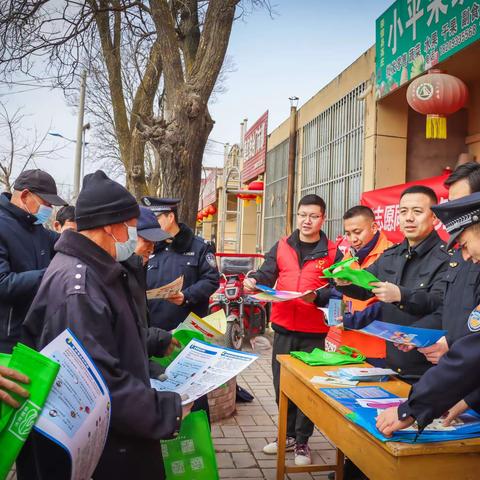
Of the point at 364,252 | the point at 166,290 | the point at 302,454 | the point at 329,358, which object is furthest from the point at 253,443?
the point at 364,252

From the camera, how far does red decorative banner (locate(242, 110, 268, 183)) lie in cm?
1225

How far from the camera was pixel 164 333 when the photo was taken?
240 cm

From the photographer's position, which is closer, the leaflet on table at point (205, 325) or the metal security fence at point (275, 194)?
the leaflet on table at point (205, 325)

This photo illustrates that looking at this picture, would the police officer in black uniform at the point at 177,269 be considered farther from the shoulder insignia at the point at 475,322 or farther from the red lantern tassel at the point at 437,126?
the red lantern tassel at the point at 437,126

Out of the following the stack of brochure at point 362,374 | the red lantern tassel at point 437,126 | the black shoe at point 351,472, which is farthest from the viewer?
the red lantern tassel at point 437,126

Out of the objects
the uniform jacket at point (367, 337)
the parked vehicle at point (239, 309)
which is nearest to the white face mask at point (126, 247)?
the uniform jacket at point (367, 337)

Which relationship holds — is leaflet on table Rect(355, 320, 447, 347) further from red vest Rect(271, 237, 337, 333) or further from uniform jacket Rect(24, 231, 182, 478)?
red vest Rect(271, 237, 337, 333)

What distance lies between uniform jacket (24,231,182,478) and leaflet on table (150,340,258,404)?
0.53 feet

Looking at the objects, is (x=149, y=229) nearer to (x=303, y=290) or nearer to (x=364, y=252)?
(x=303, y=290)

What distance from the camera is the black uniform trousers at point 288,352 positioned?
3.55 metres

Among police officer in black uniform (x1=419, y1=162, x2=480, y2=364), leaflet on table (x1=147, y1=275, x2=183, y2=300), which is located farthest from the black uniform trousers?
police officer in black uniform (x1=419, y1=162, x2=480, y2=364)

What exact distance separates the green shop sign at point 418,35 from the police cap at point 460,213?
3.72m

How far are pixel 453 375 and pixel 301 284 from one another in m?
2.16

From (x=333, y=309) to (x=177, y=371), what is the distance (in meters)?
1.30
